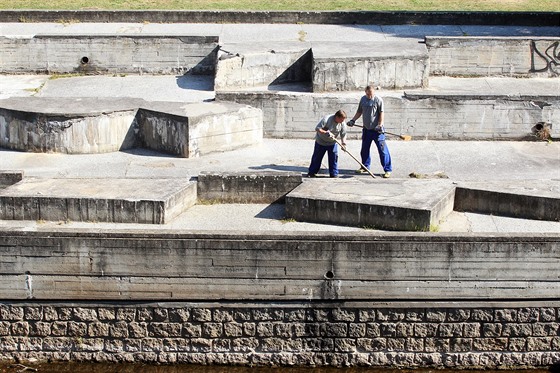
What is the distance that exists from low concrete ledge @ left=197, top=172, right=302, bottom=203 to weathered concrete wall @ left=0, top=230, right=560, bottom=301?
1.76m

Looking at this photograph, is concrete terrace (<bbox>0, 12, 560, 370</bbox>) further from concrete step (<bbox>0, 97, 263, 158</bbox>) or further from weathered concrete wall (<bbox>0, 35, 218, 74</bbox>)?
weathered concrete wall (<bbox>0, 35, 218, 74</bbox>)

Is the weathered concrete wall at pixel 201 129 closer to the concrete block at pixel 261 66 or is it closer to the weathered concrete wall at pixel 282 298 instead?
the concrete block at pixel 261 66

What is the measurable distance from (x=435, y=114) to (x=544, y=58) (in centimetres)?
340

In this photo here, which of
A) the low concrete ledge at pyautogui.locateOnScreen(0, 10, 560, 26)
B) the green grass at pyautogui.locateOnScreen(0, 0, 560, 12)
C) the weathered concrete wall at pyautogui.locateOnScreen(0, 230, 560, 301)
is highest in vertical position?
the green grass at pyautogui.locateOnScreen(0, 0, 560, 12)

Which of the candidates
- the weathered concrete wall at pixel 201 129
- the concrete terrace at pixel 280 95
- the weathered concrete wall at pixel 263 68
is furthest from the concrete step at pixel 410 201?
the weathered concrete wall at pixel 263 68

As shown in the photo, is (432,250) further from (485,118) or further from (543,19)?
(543,19)

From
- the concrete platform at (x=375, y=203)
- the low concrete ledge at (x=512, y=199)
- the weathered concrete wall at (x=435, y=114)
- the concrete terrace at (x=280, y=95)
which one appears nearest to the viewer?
the concrete platform at (x=375, y=203)

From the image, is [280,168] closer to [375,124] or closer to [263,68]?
[375,124]

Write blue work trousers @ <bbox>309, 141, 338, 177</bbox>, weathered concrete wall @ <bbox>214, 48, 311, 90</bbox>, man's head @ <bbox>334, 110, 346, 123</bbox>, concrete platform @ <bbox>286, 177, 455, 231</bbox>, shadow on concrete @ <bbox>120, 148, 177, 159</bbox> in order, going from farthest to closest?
weathered concrete wall @ <bbox>214, 48, 311, 90</bbox>
shadow on concrete @ <bbox>120, 148, 177, 159</bbox>
blue work trousers @ <bbox>309, 141, 338, 177</bbox>
man's head @ <bbox>334, 110, 346, 123</bbox>
concrete platform @ <bbox>286, 177, 455, 231</bbox>

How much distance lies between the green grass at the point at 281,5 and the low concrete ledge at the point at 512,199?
11.1 metres

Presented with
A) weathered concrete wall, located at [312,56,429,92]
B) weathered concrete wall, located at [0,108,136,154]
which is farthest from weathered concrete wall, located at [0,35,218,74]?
weathered concrete wall, located at [0,108,136,154]

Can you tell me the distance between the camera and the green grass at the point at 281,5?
82.3 ft

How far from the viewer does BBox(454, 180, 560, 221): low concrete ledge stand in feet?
47.2

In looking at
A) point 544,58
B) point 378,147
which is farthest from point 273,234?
point 544,58
